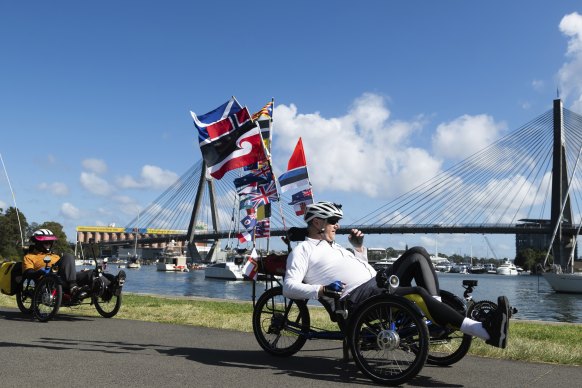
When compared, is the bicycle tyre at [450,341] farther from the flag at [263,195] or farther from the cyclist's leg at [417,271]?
the flag at [263,195]

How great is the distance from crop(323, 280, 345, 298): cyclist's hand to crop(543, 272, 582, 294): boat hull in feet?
138

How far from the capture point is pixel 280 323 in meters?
5.10

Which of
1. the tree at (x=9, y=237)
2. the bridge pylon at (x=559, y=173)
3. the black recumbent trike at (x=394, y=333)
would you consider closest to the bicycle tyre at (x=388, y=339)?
the black recumbent trike at (x=394, y=333)

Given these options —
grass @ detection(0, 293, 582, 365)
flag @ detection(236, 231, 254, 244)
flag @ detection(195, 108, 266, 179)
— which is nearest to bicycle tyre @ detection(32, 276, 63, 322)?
grass @ detection(0, 293, 582, 365)

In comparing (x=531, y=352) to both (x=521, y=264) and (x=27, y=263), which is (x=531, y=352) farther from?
(x=521, y=264)

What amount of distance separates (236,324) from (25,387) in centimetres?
370

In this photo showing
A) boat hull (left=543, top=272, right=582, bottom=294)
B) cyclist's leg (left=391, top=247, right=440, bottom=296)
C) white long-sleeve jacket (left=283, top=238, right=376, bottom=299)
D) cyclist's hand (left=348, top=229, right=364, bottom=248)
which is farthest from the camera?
boat hull (left=543, top=272, right=582, bottom=294)

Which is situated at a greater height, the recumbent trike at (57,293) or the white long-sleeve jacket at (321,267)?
the white long-sleeve jacket at (321,267)

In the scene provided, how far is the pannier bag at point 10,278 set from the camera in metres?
8.29

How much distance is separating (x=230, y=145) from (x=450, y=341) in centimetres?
485

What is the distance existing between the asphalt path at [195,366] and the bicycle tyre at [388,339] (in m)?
0.15

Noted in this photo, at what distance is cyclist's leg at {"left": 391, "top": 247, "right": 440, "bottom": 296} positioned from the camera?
426 cm

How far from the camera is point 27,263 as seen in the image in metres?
8.23

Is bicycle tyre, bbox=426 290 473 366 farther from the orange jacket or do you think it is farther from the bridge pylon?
the bridge pylon
